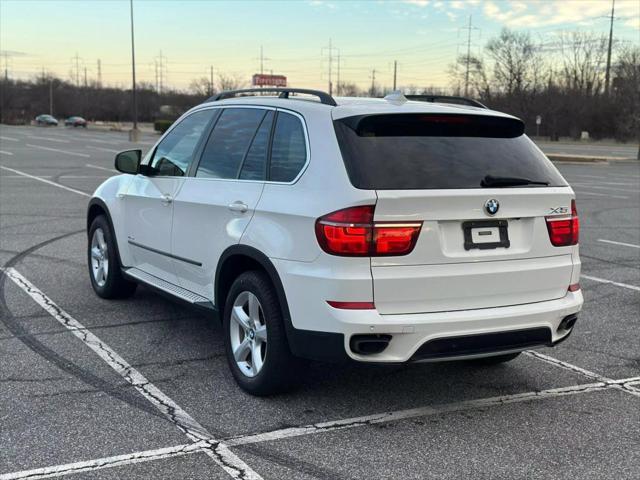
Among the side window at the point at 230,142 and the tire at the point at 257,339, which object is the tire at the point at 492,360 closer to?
the tire at the point at 257,339

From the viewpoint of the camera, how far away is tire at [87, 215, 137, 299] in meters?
6.25

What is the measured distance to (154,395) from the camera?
4.26m

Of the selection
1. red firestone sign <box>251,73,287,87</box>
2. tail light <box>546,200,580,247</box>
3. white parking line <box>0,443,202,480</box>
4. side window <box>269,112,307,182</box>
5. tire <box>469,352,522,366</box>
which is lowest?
tire <box>469,352,522,366</box>

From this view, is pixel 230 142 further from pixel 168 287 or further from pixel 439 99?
pixel 439 99

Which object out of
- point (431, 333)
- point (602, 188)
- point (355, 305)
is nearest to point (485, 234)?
point (431, 333)

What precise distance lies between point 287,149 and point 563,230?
170cm

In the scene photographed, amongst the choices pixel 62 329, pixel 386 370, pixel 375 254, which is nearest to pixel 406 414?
pixel 386 370

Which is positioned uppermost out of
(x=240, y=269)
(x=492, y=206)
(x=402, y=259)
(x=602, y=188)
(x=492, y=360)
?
(x=492, y=206)

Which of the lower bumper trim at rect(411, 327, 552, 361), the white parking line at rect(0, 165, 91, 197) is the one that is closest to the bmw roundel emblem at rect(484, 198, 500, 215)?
the lower bumper trim at rect(411, 327, 552, 361)

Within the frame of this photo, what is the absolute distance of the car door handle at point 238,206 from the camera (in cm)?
428

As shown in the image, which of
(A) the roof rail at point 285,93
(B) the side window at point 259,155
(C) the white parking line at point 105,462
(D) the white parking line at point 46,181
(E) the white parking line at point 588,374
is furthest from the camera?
(D) the white parking line at point 46,181

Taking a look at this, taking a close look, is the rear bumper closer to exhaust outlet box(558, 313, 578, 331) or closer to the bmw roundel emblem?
exhaust outlet box(558, 313, 578, 331)

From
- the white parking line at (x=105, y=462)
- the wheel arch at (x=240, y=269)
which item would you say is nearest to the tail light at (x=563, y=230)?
the wheel arch at (x=240, y=269)

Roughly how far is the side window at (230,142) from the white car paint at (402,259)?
0.76ft
